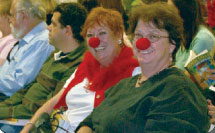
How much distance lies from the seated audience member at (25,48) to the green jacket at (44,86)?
117mm

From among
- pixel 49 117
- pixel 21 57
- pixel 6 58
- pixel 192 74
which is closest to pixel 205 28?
pixel 192 74

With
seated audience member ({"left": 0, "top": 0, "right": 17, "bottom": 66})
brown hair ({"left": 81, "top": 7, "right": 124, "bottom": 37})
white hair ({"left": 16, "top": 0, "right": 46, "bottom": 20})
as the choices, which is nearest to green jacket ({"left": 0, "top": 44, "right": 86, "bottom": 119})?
brown hair ({"left": 81, "top": 7, "right": 124, "bottom": 37})

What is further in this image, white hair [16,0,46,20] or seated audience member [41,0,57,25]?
white hair [16,0,46,20]

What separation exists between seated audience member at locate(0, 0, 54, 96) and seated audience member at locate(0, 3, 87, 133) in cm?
20

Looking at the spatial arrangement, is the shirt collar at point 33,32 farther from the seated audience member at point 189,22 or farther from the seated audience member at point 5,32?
the seated audience member at point 189,22

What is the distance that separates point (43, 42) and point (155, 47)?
1.48 metres

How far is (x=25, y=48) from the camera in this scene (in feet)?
9.50

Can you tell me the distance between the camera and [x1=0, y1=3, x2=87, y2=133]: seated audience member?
2.49 metres

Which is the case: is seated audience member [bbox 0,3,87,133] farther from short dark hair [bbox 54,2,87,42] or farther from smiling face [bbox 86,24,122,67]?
smiling face [bbox 86,24,122,67]

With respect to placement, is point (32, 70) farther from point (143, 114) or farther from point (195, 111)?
point (195, 111)

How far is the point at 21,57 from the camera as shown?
9.34ft

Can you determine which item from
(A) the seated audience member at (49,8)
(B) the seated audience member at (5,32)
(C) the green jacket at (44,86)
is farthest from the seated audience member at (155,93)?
(B) the seated audience member at (5,32)

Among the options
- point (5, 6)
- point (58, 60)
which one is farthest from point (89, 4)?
point (5, 6)

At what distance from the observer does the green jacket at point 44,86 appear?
8.04 feet
